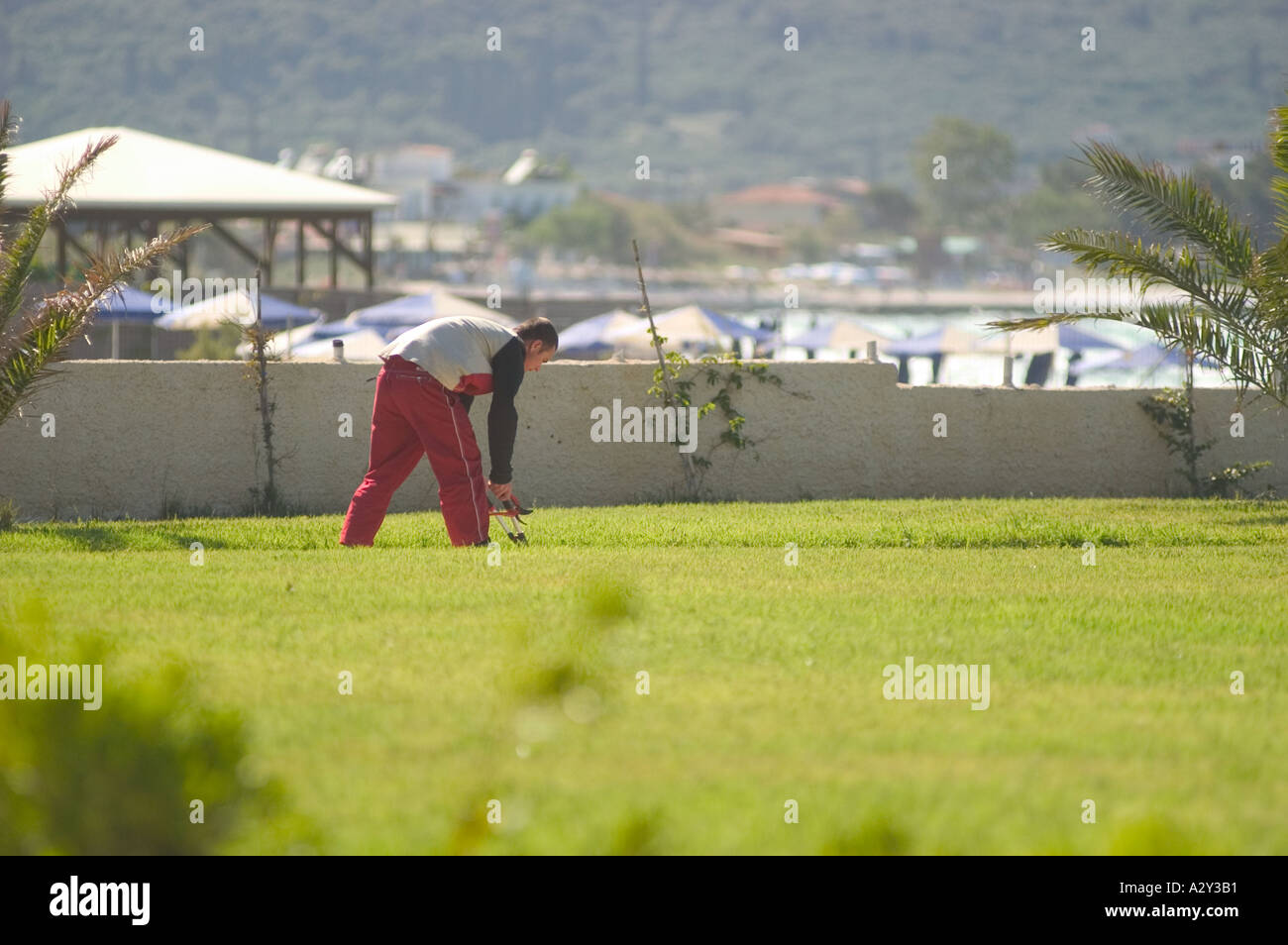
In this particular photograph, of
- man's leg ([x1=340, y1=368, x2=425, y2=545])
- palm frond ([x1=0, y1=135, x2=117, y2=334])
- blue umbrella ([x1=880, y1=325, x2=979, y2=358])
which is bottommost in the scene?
man's leg ([x1=340, y1=368, x2=425, y2=545])

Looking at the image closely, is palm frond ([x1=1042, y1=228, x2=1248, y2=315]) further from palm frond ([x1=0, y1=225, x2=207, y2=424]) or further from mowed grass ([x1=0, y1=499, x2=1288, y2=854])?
palm frond ([x1=0, y1=225, x2=207, y2=424])

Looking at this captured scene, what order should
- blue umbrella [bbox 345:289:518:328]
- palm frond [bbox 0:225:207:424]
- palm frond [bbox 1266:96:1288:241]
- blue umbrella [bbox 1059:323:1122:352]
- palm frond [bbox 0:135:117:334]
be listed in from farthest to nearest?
blue umbrella [bbox 1059:323:1122:352]
blue umbrella [bbox 345:289:518:328]
palm frond [bbox 1266:96:1288:241]
palm frond [bbox 0:135:117:334]
palm frond [bbox 0:225:207:424]

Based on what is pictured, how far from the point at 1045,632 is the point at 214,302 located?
2185 centimetres

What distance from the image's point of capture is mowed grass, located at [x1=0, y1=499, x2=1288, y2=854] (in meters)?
4.48

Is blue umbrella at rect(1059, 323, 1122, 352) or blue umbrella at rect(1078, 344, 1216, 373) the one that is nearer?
blue umbrella at rect(1078, 344, 1216, 373)

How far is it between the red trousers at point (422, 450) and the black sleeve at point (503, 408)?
12cm

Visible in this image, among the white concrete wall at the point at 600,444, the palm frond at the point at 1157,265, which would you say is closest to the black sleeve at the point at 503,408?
the white concrete wall at the point at 600,444

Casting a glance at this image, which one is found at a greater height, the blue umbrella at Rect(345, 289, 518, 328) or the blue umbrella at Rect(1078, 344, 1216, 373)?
the blue umbrella at Rect(345, 289, 518, 328)

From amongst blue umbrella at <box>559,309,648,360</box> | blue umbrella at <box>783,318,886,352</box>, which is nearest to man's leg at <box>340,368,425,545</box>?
blue umbrella at <box>559,309,648,360</box>

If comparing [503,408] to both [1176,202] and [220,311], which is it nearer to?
[1176,202]

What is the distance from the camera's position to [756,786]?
493 cm

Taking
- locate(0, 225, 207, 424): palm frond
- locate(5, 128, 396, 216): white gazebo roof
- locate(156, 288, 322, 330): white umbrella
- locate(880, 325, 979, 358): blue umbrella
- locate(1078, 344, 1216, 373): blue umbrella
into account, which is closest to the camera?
locate(0, 225, 207, 424): palm frond

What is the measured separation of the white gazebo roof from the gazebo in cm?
2

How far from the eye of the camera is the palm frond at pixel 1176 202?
45.1 ft
